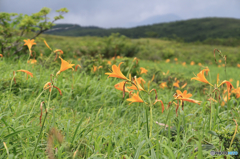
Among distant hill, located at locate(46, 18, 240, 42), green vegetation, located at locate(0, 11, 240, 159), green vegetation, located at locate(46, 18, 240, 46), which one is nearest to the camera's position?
green vegetation, located at locate(0, 11, 240, 159)

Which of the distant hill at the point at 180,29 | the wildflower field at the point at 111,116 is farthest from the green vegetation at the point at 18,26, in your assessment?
the distant hill at the point at 180,29

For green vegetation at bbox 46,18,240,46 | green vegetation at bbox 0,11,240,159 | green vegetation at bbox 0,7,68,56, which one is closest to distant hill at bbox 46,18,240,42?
green vegetation at bbox 46,18,240,46

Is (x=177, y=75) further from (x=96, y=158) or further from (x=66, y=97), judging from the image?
(x=96, y=158)

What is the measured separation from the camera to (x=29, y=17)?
13.4 feet

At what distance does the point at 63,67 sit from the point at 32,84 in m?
1.61

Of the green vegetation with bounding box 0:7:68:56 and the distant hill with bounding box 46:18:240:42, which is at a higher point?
the distant hill with bounding box 46:18:240:42

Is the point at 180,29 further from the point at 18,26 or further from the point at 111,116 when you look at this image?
the point at 111,116

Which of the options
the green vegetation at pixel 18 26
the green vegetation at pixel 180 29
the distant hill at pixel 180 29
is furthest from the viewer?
the distant hill at pixel 180 29

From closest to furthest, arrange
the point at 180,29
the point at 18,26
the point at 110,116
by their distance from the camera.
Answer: the point at 110,116 < the point at 18,26 < the point at 180,29

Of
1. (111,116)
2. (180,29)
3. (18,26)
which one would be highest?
(180,29)

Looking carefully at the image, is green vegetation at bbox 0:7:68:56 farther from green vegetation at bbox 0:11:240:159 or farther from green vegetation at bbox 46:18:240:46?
green vegetation at bbox 46:18:240:46

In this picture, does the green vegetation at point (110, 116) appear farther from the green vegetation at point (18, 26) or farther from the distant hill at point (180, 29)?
the distant hill at point (180, 29)

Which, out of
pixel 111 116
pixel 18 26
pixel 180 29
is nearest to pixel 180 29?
pixel 180 29

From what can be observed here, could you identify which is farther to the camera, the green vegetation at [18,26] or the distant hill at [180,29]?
the distant hill at [180,29]
